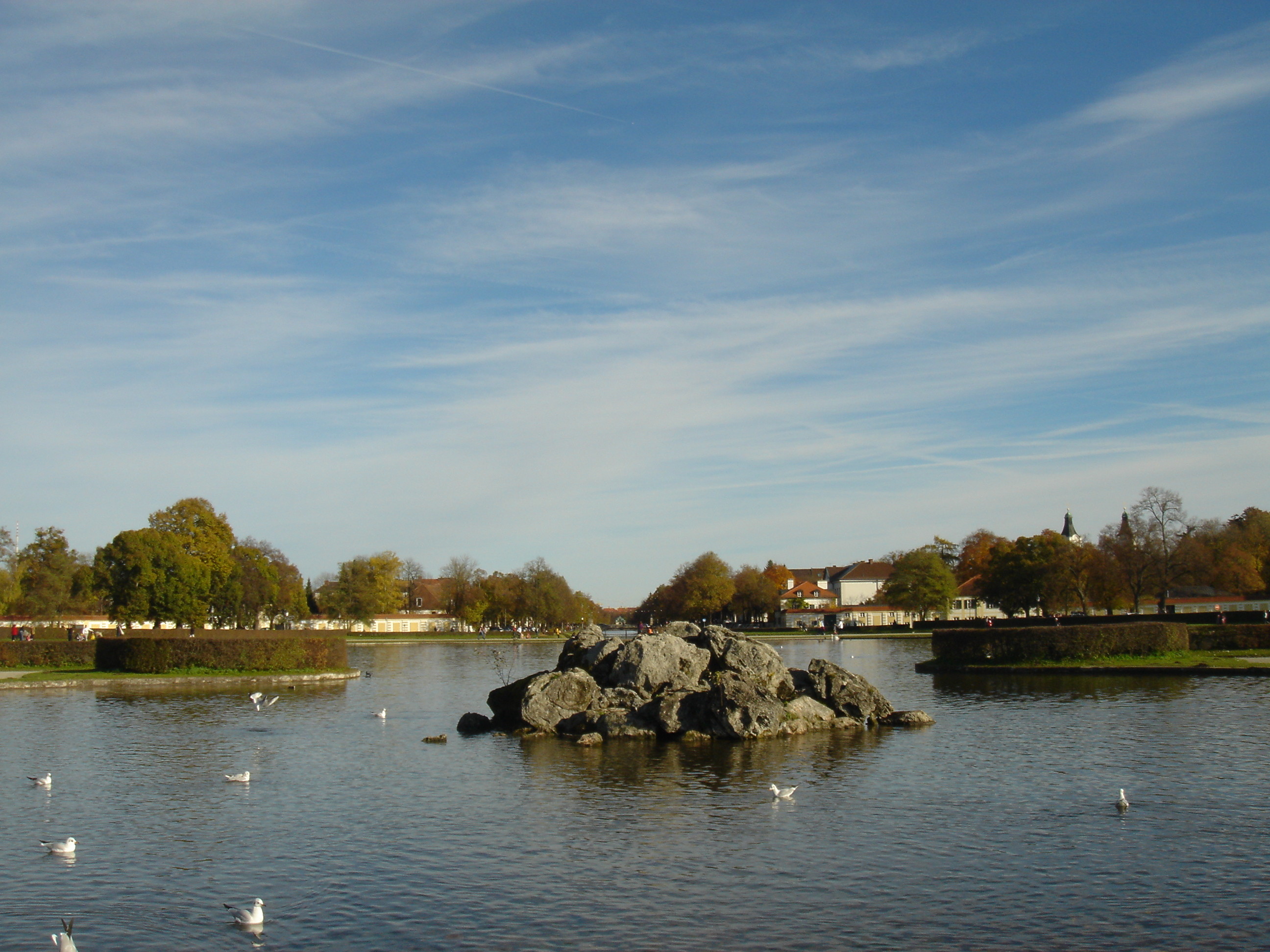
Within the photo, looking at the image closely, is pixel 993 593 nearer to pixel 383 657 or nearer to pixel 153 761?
pixel 383 657

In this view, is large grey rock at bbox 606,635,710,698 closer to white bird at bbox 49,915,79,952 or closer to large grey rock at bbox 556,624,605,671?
large grey rock at bbox 556,624,605,671

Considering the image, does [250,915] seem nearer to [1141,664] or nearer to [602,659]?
[602,659]

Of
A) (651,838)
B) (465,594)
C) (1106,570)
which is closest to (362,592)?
(465,594)

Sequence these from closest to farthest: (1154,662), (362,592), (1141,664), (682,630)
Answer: (682,630)
(1141,664)
(1154,662)
(362,592)

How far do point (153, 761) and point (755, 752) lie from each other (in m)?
17.6


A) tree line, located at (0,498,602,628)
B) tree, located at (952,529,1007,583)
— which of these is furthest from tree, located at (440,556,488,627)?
tree, located at (952,529,1007,583)

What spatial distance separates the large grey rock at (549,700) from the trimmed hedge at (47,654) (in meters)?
37.2

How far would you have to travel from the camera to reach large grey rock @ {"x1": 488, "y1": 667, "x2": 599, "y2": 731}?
117 feet

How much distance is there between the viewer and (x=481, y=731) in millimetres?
36719

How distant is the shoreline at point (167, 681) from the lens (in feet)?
167

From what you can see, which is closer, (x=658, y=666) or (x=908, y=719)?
(x=658, y=666)

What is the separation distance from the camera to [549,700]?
3603 centimetres

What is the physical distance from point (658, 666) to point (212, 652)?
31963 mm

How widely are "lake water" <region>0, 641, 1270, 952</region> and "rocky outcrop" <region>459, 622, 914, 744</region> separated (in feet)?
3.95
